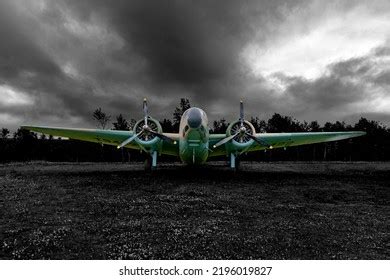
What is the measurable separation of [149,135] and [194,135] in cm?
410

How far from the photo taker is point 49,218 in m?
10.4

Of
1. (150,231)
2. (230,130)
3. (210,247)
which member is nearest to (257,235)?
(210,247)

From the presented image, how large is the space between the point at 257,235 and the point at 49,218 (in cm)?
679

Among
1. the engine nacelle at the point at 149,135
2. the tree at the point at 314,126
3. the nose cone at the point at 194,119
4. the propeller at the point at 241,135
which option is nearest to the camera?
the nose cone at the point at 194,119

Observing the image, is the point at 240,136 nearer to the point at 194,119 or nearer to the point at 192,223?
the point at 194,119

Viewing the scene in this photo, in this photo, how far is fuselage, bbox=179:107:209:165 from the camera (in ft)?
68.6

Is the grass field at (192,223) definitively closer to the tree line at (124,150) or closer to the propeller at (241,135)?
the propeller at (241,135)

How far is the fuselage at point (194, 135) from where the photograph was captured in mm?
20906

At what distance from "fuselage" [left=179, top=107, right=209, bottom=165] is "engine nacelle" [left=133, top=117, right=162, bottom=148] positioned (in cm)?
198

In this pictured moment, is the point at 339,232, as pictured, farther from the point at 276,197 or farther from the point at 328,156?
the point at 328,156

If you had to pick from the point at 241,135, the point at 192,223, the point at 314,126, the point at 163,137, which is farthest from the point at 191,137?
the point at 314,126

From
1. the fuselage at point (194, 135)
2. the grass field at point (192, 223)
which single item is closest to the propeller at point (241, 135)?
the fuselage at point (194, 135)

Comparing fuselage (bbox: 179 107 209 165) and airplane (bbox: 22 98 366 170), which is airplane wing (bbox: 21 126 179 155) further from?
fuselage (bbox: 179 107 209 165)

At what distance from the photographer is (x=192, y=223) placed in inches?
391
